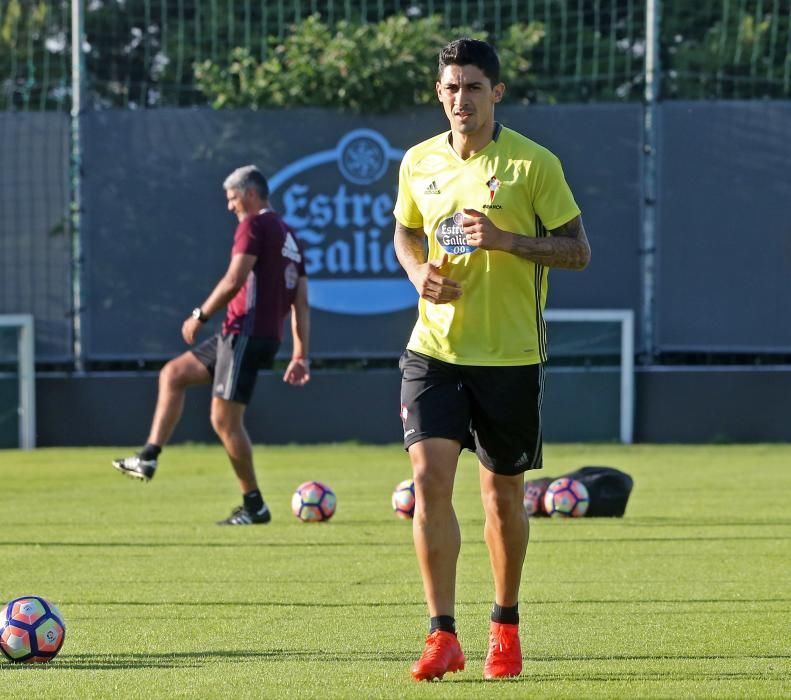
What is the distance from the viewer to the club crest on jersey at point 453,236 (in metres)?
5.82

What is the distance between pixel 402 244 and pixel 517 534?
116 centimetres

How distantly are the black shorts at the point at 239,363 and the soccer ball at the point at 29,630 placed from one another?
508 centimetres

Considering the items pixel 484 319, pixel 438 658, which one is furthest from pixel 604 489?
pixel 438 658

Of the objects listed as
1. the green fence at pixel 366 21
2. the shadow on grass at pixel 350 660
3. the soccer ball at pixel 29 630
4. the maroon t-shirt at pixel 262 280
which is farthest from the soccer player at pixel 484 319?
the green fence at pixel 366 21

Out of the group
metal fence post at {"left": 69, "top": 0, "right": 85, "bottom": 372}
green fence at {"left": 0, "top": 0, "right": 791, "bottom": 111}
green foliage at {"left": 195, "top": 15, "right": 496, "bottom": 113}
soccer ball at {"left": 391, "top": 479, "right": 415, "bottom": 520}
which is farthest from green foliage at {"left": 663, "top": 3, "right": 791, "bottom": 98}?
soccer ball at {"left": 391, "top": 479, "right": 415, "bottom": 520}

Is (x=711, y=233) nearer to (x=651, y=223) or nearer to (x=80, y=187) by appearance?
(x=651, y=223)

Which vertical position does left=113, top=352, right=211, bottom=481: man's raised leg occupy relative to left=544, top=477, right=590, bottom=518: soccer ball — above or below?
above

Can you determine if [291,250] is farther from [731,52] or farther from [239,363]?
[731,52]

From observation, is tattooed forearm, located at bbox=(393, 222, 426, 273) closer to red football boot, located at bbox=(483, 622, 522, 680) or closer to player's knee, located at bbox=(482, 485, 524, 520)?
player's knee, located at bbox=(482, 485, 524, 520)

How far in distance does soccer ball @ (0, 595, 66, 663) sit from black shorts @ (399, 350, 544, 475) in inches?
56.3

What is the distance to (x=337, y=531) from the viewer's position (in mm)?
10797

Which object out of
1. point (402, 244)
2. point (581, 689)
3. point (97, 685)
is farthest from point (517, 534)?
point (97, 685)

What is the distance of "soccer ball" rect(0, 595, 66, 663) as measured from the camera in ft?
19.2

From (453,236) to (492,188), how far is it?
220mm
